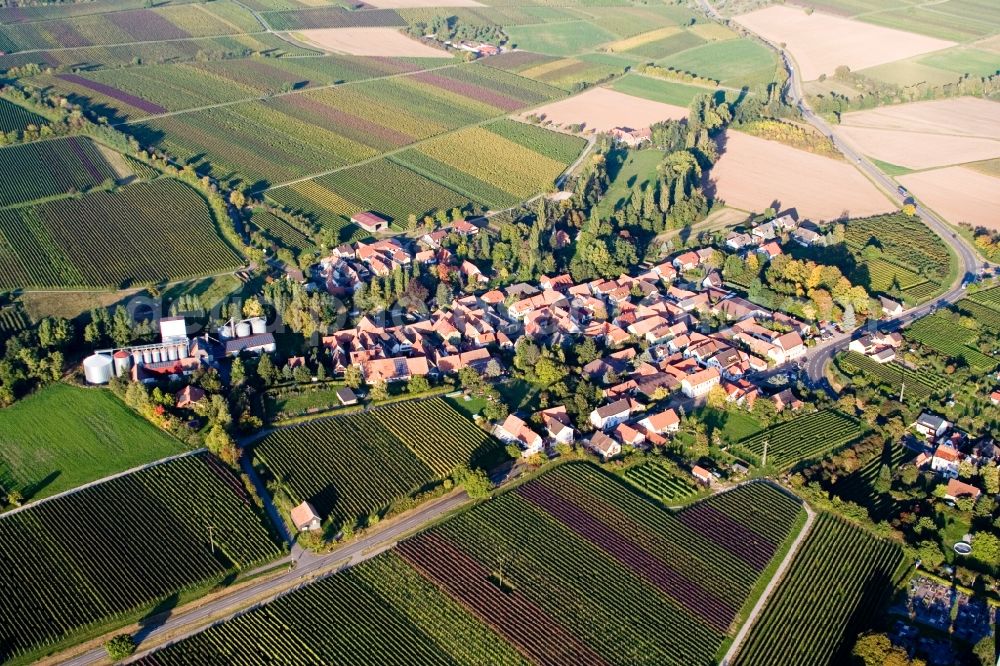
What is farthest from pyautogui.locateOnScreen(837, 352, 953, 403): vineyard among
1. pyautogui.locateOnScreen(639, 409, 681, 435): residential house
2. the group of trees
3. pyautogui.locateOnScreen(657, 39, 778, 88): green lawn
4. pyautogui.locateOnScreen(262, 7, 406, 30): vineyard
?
pyautogui.locateOnScreen(262, 7, 406, 30): vineyard

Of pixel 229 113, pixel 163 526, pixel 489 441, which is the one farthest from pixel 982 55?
pixel 163 526

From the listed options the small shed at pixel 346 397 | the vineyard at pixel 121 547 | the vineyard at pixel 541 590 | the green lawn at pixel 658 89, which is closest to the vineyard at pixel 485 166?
the green lawn at pixel 658 89

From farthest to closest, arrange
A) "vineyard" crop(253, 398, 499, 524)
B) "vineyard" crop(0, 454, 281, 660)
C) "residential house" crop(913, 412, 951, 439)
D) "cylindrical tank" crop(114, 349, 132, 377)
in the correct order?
"cylindrical tank" crop(114, 349, 132, 377) < "residential house" crop(913, 412, 951, 439) < "vineyard" crop(253, 398, 499, 524) < "vineyard" crop(0, 454, 281, 660)

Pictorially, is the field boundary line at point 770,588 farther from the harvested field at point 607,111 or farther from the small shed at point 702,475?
the harvested field at point 607,111

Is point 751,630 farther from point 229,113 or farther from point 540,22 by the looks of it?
point 540,22

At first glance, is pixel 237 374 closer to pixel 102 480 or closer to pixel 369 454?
pixel 102 480

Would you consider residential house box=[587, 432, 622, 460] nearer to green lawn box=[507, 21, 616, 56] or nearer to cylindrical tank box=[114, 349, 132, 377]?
cylindrical tank box=[114, 349, 132, 377]
